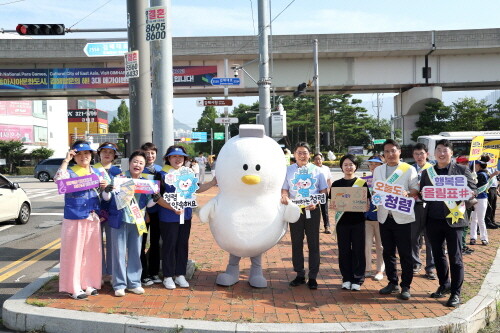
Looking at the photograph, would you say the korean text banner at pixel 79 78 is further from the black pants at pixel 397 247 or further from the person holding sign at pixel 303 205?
the black pants at pixel 397 247

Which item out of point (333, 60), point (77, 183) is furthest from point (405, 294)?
point (333, 60)

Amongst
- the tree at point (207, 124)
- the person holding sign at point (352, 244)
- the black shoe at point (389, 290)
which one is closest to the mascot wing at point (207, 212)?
the person holding sign at point (352, 244)

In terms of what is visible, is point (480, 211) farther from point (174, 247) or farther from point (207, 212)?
point (174, 247)

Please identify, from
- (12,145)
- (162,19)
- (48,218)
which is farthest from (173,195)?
(12,145)

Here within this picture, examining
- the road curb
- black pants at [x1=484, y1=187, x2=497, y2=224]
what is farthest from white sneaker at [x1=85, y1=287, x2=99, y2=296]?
black pants at [x1=484, y1=187, x2=497, y2=224]

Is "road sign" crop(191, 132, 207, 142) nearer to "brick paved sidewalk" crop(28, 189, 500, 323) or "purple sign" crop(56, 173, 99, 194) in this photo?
"brick paved sidewalk" crop(28, 189, 500, 323)

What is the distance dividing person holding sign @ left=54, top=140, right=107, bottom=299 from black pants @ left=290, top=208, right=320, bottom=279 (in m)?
2.42

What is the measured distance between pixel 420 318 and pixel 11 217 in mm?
10051

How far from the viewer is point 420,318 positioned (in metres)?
4.61

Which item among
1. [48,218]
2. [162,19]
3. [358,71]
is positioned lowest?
[48,218]

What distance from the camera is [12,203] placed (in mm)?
11156

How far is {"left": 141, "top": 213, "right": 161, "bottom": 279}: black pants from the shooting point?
5793 mm

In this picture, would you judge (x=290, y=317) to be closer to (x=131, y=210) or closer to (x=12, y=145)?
(x=131, y=210)

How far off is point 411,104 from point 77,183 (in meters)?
24.5
